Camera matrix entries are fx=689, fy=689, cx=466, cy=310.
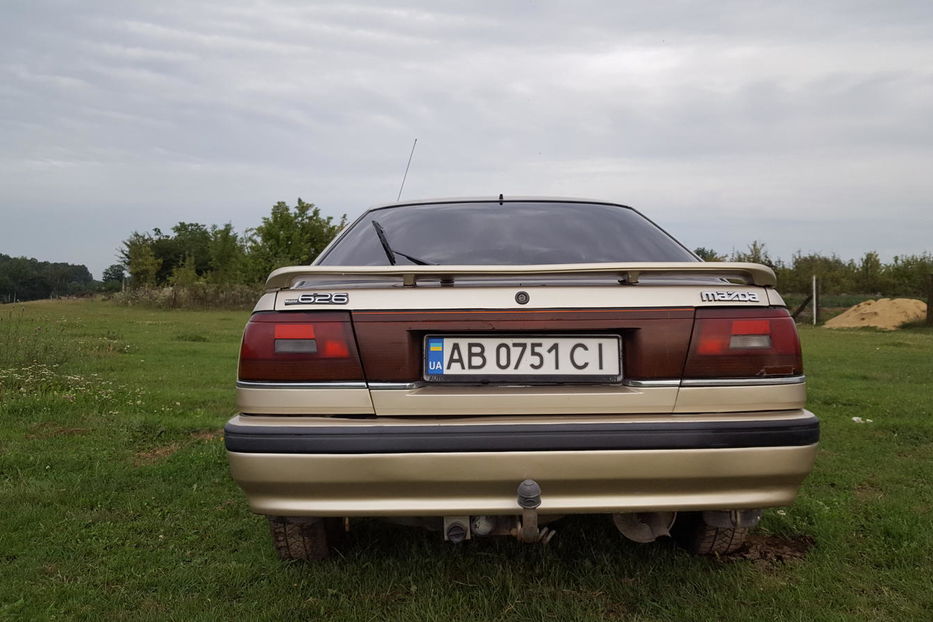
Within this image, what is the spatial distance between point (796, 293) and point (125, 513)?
34.4m

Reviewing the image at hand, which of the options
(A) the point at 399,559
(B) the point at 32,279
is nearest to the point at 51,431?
(A) the point at 399,559

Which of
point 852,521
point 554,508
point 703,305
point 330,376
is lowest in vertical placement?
point 852,521

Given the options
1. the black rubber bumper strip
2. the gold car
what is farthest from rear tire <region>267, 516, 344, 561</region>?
the black rubber bumper strip

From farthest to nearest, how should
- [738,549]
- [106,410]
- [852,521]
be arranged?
[106,410], [852,521], [738,549]

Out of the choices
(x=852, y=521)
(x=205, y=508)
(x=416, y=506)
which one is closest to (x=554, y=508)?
(x=416, y=506)

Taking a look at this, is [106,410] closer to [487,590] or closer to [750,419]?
[487,590]

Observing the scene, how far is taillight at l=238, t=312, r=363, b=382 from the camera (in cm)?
207

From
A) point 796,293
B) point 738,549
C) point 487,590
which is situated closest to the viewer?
point 487,590

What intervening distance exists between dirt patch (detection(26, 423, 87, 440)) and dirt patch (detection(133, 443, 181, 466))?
77 centimetres

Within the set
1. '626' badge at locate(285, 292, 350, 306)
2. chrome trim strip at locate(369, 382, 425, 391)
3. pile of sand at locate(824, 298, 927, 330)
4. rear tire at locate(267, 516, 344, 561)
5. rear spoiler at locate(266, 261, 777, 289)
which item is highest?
rear spoiler at locate(266, 261, 777, 289)

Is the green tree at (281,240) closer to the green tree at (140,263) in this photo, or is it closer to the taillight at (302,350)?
the green tree at (140,263)

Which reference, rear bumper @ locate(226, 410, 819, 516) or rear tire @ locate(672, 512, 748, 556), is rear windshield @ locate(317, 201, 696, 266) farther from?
rear tire @ locate(672, 512, 748, 556)

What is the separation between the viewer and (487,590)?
2.43 metres

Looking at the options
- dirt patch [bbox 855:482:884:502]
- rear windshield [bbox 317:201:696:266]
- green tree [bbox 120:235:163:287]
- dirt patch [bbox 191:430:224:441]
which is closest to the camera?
rear windshield [bbox 317:201:696:266]
